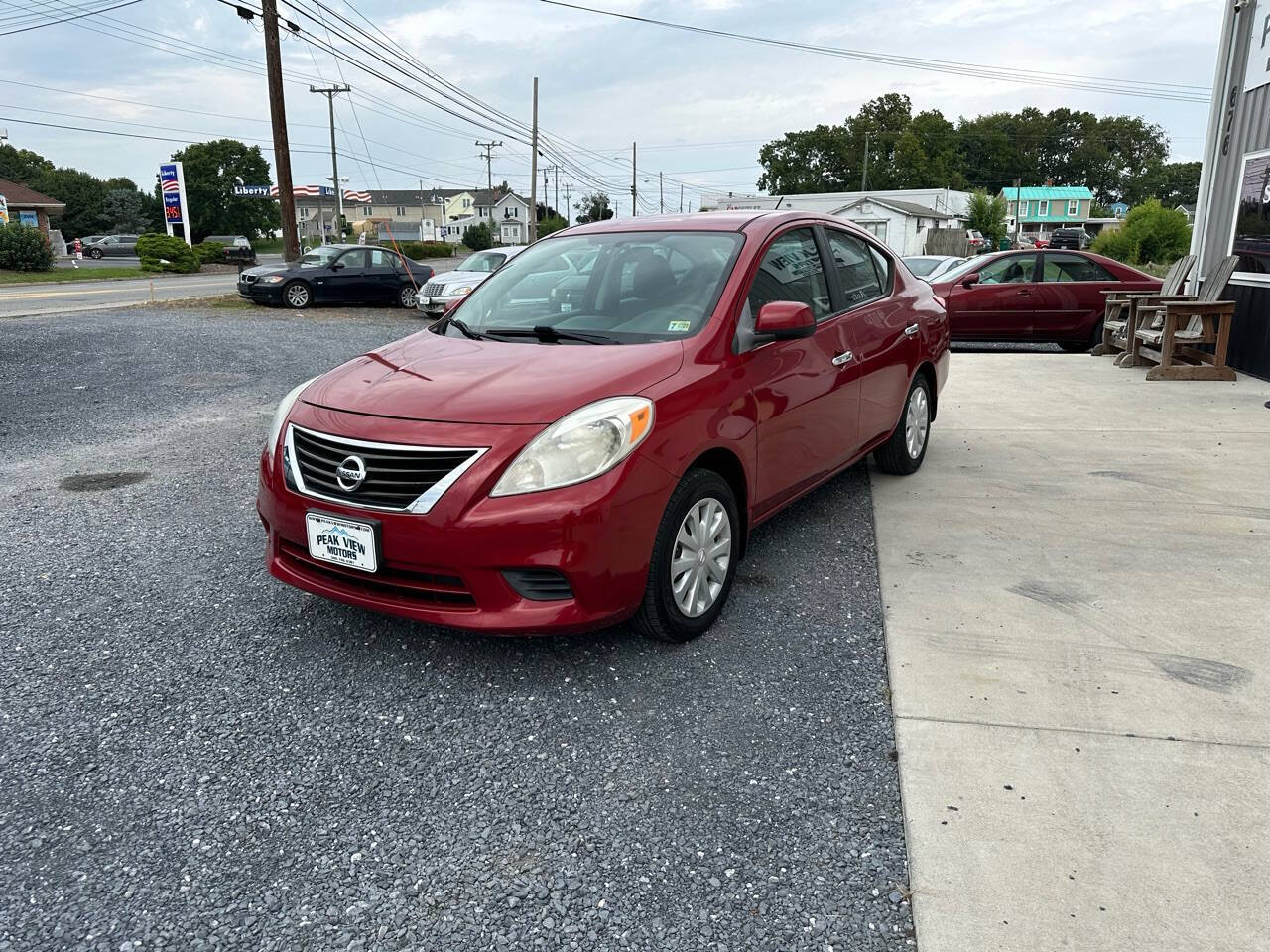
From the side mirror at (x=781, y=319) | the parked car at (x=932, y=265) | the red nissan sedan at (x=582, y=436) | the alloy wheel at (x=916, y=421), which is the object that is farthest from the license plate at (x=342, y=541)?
the parked car at (x=932, y=265)

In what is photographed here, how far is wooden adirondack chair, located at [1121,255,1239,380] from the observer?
914 centimetres

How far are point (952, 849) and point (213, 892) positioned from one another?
184 centimetres

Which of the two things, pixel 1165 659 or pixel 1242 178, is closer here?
Result: pixel 1165 659

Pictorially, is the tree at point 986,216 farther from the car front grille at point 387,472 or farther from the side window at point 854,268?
the car front grille at point 387,472

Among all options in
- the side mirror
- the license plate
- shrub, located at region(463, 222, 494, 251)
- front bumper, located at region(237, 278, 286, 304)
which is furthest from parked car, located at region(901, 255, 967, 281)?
shrub, located at region(463, 222, 494, 251)

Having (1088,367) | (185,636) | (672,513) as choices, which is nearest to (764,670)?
(672,513)

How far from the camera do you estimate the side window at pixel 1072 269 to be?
12.1 m

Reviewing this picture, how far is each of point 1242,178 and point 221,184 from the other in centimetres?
8572

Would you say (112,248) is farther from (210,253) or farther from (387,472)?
(387,472)

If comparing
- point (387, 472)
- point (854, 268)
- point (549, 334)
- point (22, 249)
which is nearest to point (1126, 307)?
point (854, 268)

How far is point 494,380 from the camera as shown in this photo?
11.0 ft

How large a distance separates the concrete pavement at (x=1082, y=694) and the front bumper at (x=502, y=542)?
3.48 feet

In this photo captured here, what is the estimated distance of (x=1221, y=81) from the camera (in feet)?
33.0

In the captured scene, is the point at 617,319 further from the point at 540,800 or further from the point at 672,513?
the point at 540,800
